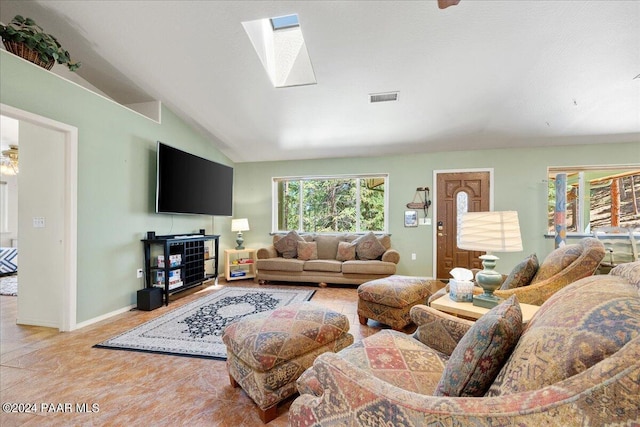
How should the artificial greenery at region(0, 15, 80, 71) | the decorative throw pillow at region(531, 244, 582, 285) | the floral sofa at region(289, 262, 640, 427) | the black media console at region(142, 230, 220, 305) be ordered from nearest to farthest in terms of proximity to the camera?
the floral sofa at region(289, 262, 640, 427)
the decorative throw pillow at region(531, 244, 582, 285)
the artificial greenery at region(0, 15, 80, 71)
the black media console at region(142, 230, 220, 305)

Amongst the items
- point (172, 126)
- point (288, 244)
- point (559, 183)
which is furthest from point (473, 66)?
point (172, 126)

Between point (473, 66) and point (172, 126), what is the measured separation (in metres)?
4.00

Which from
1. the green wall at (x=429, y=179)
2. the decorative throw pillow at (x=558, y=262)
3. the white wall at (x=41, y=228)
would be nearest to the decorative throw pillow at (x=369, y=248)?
the green wall at (x=429, y=179)

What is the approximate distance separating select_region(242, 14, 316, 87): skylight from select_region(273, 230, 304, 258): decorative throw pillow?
2.56 m

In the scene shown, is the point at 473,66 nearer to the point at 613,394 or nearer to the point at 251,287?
the point at 613,394

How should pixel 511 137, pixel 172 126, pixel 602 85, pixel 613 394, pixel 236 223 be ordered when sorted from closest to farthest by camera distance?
pixel 613 394 < pixel 602 85 < pixel 172 126 < pixel 511 137 < pixel 236 223

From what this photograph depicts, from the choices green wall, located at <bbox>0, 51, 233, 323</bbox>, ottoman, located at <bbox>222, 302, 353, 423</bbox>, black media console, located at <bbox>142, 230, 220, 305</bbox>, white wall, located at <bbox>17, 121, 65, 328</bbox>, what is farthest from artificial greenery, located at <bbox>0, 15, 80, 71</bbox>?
ottoman, located at <bbox>222, 302, 353, 423</bbox>

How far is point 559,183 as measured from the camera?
447 cm

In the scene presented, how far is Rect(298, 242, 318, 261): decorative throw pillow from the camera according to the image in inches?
190

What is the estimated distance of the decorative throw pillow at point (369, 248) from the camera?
4.59 meters

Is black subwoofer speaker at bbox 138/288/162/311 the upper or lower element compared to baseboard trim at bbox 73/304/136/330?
upper

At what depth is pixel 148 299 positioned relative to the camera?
3289 mm

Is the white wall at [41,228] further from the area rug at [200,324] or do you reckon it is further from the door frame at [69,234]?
the area rug at [200,324]

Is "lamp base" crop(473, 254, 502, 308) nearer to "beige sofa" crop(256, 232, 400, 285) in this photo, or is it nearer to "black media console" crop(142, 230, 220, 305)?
"beige sofa" crop(256, 232, 400, 285)
